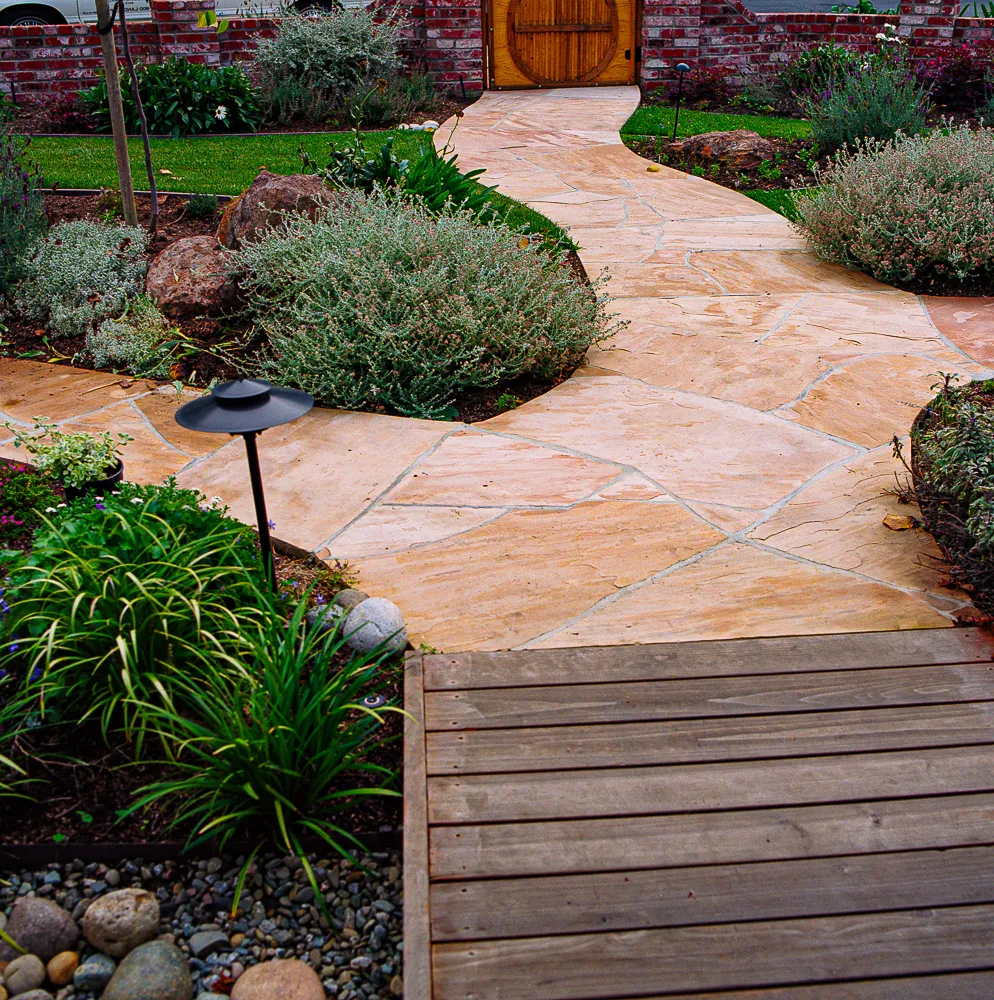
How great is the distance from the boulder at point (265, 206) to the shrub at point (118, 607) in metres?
2.88

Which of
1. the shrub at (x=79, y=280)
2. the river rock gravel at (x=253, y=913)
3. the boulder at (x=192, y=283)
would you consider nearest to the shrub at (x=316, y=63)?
the shrub at (x=79, y=280)

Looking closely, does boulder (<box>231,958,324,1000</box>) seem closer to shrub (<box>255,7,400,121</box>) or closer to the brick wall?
shrub (<box>255,7,400,121</box>)

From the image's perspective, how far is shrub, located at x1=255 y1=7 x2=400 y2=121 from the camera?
33.8 feet

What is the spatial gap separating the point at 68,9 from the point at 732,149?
8.30m

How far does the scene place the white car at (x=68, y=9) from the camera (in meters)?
12.0

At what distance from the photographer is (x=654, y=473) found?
3988 mm

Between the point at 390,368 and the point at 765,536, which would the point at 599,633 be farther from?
the point at 390,368

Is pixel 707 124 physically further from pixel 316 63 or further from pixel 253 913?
pixel 253 913

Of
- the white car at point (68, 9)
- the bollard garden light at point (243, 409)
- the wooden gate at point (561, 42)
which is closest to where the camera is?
the bollard garden light at point (243, 409)

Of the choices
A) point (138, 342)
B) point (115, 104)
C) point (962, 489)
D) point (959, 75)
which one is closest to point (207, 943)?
point (962, 489)

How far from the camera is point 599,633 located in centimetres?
303

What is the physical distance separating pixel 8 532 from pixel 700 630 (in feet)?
7.54

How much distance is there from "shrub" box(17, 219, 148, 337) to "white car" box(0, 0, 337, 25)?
740 cm

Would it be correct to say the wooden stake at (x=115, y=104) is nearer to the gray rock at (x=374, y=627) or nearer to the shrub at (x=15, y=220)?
the shrub at (x=15, y=220)
